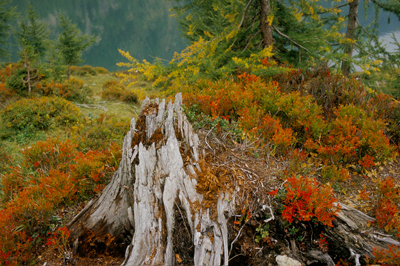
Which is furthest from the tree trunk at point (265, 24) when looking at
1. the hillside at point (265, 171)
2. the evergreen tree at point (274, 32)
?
the hillside at point (265, 171)

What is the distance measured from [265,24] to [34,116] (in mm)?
10575

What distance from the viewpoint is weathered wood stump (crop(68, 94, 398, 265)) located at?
258cm

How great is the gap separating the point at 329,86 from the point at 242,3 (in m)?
4.91

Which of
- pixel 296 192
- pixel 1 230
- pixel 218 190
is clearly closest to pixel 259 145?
pixel 296 192

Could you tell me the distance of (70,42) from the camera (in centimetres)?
2139

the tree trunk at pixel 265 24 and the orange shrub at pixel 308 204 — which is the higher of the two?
the tree trunk at pixel 265 24

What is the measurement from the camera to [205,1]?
23.9ft

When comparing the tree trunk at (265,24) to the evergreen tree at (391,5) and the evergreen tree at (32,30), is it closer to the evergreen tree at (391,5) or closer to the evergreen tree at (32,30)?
the evergreen tree at (391,5)

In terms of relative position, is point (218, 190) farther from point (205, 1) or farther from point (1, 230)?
point (205, 1)

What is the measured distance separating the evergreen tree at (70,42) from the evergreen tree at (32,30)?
3.82 metres

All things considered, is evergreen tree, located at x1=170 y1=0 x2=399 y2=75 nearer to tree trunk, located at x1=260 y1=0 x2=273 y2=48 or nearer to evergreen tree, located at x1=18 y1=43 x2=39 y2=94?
tree trunk, located at x1=260 y1=0 x2=273 y2=48

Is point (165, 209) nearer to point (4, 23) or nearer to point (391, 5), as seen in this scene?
point (391, 5)

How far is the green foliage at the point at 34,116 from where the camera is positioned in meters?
8.20

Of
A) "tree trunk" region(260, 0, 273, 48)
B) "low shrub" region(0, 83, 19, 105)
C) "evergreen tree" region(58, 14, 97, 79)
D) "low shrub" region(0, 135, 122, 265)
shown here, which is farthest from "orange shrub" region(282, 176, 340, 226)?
"evergreen tree" region(58, 14, 97, 79)
